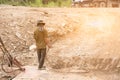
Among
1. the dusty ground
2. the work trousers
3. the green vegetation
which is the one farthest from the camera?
the green vegetation

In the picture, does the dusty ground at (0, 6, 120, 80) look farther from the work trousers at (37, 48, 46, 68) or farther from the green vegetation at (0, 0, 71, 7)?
the green vegetation at (0, 0, 71, 7)

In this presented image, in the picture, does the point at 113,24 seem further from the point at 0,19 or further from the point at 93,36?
the point at 0,19

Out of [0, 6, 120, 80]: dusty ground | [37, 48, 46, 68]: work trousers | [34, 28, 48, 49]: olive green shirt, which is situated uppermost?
[34, 28, 48, 49]: olive green shirt

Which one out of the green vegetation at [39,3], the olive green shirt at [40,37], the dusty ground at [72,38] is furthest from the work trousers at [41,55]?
the green vegetation at [39,3]

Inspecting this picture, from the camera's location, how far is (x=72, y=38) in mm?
18547

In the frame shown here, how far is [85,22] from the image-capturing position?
71.2ft

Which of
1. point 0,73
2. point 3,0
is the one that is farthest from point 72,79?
point 3,0

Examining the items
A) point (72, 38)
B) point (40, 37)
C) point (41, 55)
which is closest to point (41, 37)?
point (40, 37)

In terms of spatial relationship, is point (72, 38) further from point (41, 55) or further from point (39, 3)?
point (39, 3)

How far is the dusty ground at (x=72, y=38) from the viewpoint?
1395 cm

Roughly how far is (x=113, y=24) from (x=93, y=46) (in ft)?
16.7

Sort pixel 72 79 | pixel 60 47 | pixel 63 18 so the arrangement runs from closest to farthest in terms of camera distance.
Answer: pixel 72 79
pixel 60 47
pixel 63 18

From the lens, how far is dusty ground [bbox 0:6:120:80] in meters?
14.0

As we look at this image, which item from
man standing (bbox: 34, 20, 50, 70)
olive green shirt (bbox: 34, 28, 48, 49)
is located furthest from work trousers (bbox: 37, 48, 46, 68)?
olive green shirt (bbox: 34, 28, 48, 49)
